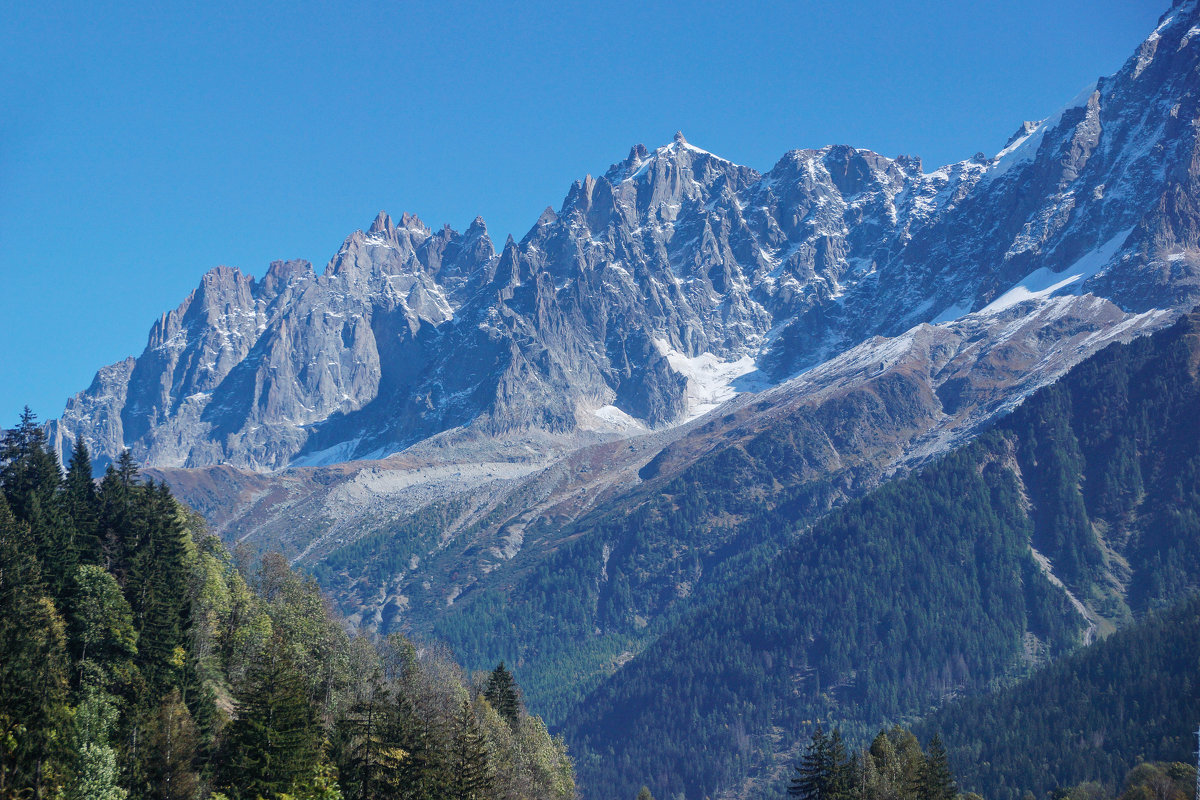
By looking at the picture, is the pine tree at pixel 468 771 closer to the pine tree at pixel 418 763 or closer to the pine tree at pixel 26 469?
the pine tree at pixel 418 763

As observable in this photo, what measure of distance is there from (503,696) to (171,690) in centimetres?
4359

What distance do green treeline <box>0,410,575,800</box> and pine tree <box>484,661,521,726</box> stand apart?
0.25 m

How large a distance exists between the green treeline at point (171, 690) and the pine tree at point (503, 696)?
251 millimetres

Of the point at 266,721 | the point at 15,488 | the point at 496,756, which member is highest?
the point at 15,488

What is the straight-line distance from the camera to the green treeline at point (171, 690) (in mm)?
71000

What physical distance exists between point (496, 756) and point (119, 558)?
38268mm

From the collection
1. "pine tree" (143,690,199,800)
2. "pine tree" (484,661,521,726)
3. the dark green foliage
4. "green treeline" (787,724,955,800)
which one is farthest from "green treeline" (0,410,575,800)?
"green treeline" (787,724,955,800)

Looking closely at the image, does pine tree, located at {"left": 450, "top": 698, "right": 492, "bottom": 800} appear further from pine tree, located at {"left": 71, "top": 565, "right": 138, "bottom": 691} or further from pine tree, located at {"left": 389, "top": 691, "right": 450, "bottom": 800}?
pine tree, located at {"left": 71, "top": 565, "right": 138, "bottom": 691}

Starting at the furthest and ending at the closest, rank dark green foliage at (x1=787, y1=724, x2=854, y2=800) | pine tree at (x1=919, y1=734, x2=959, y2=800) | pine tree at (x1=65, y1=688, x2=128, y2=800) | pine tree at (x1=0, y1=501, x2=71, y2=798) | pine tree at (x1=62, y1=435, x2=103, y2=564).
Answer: pine tree at (x1=919, y1=734, x2=959, y2=800), pine tree at (x1=62, y1=435, x2=103, y2=564), dark green foliage at (x1=787, y1=724, x2=854, y2=800), pine tree at (x1=65, y1=688, x2=128, y2=800), pine tree at (x1=0, y1=501, x2=71, y2=798)

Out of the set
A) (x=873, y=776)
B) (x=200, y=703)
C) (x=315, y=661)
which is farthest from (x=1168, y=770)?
(x=200, y=703)

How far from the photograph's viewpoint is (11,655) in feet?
231

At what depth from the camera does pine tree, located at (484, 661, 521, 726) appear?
122812 millimetres

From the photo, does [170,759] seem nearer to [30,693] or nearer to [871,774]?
[30,693]

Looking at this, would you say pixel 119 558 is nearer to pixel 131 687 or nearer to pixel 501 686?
pixel 131 687
